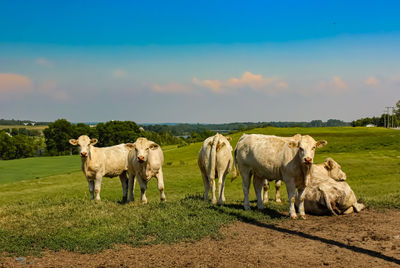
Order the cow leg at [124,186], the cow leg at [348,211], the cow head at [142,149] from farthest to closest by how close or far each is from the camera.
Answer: the cow leg at [124,186], the cow head at [142,149], the cow leg at [348,211]

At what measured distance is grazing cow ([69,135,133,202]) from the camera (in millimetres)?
14930

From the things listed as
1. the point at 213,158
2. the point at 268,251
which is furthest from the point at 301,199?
the point at 268,251

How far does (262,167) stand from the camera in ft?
40.3

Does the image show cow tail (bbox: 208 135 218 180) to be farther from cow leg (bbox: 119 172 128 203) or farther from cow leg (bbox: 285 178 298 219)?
cow leg (bbox: 119 172 128 203)

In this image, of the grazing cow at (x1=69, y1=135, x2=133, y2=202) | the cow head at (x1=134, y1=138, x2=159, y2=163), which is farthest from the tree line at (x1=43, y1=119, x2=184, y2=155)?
the cow head at (x1=134, y1=138, x2=159, y2=163)

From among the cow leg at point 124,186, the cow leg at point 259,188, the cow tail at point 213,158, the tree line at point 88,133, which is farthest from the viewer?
the tree line at point 88,133

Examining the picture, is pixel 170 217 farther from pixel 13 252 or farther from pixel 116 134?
pixel 116 134

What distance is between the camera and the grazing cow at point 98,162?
1493 centimetres

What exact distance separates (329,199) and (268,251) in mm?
4323

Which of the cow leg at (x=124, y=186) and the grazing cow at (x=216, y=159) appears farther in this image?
the cow leg at (x=124, y=186)

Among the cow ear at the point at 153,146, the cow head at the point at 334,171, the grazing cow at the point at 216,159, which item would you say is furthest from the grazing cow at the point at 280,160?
the cow ear at the point at 153,146

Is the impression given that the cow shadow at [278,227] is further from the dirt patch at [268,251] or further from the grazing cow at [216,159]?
the grazing cow at [216,159]

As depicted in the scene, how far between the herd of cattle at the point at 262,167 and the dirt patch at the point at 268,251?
1559 mm

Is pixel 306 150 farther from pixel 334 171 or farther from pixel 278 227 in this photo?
pixel 334 171
